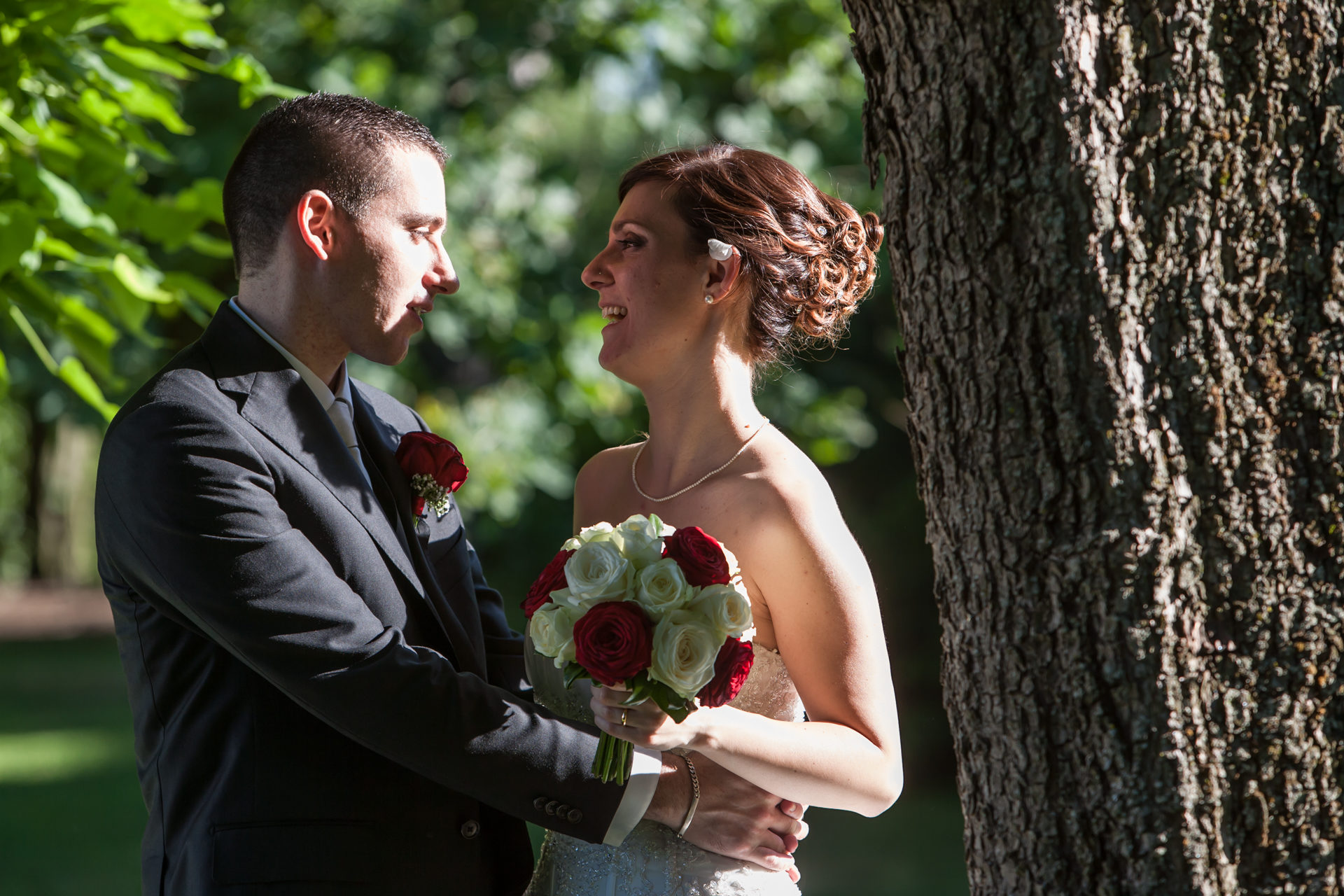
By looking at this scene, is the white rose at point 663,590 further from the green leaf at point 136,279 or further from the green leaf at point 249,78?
the green leaf at point 136,279

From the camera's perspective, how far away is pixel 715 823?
2.72 m

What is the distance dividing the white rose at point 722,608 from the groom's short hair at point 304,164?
132cm

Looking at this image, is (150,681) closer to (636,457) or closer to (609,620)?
(609,620)

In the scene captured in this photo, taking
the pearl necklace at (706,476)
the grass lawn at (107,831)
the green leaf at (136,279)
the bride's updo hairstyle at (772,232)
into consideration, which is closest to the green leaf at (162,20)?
the green leaf at (136,279)

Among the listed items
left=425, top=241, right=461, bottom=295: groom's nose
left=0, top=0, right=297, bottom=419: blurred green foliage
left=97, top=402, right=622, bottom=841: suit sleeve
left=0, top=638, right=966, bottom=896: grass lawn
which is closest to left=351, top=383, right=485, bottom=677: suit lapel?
left=97, top=402, right=622, bottom=841: suit sleeve

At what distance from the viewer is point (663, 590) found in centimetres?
223

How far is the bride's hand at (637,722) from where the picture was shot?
7.50 ft

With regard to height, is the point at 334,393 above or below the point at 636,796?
above

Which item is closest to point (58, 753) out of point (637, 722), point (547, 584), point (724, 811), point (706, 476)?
point (706, 476)

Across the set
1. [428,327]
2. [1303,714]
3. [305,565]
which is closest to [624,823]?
[305,565]

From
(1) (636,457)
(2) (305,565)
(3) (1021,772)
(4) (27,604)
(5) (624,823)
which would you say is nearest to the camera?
(3) (1021,772)

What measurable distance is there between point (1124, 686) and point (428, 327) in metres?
6.08

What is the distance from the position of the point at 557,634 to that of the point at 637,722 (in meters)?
0.23

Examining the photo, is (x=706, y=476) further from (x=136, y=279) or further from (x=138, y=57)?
(x=138, y=57)
